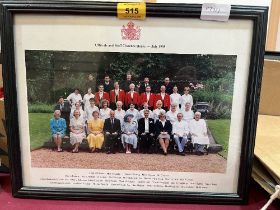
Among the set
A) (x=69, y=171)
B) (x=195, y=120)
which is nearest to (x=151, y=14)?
(x=195, y=120)

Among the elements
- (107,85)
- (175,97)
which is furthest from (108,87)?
(175,97)

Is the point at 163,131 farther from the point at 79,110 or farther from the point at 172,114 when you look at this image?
the point at 79,110

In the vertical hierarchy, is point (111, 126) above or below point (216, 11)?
below

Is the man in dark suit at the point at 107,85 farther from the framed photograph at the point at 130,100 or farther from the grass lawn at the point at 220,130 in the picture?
the grass lawn at the point at 220,130

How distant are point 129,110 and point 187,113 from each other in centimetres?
10

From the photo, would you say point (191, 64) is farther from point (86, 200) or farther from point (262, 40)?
point (86, 200)

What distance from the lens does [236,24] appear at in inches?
19.9

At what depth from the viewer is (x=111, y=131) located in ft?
1.82

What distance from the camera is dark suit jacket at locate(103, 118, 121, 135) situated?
21.6 inches

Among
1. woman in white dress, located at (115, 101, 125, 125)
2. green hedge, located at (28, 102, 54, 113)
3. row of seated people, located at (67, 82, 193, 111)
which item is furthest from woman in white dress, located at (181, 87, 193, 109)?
green hedge, located at (28, 102, 54, 113)

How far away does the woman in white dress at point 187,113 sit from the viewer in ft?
1.77

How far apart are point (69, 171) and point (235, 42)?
0.35 meters

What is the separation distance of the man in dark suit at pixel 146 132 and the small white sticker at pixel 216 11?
0.18 m

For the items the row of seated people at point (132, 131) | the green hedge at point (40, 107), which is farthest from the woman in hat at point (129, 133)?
the green hedge at point (40, 107)
